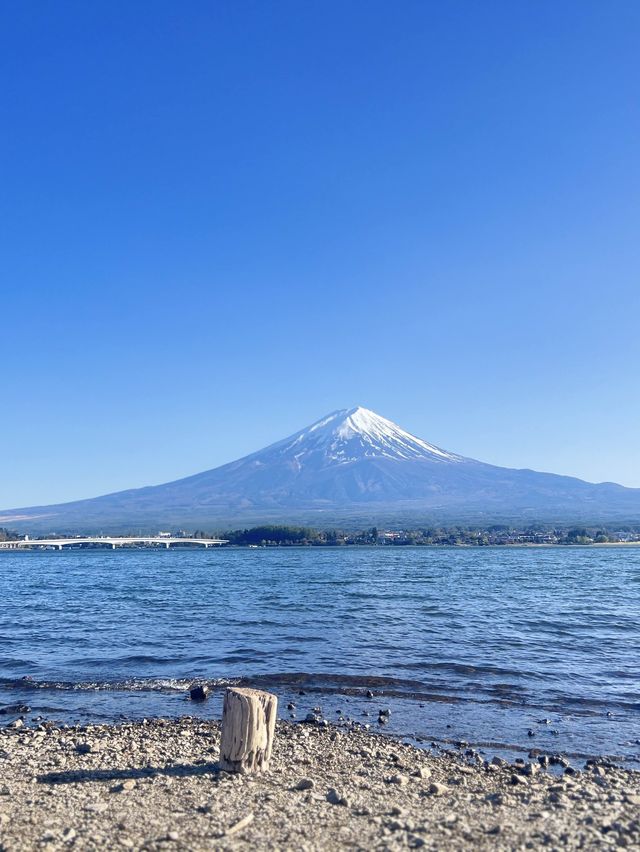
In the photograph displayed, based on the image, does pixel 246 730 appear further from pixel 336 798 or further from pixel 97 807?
pixel 97 807

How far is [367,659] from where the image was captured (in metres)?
18.6

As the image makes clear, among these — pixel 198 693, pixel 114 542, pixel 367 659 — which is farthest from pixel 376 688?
pixel 114 542

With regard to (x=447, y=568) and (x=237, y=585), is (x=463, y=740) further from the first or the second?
(x=447, y=568)

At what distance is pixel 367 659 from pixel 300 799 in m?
10.5

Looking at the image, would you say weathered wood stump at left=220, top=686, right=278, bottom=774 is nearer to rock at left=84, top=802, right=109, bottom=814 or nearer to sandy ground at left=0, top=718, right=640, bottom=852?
sandy ground at left=0, top=718, right=640, bottom=852

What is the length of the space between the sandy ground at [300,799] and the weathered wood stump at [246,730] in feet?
0.71

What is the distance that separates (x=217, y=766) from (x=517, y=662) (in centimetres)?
1124

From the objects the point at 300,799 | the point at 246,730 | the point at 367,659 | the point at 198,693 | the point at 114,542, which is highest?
the point at 246,730

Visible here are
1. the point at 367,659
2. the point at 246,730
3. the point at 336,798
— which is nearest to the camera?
the point at 336,798

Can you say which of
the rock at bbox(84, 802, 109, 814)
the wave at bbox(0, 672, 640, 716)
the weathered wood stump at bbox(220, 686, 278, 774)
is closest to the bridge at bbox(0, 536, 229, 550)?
the wave at bbox(0, 672, 640, 716)

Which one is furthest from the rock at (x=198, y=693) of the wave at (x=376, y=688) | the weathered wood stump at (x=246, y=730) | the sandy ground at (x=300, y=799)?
the weathered wood stump at (x=246, y=730)

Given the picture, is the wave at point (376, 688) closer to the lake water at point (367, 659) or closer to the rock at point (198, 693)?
the lake water at point (367, 659)

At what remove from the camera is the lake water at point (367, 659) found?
13.3 meters

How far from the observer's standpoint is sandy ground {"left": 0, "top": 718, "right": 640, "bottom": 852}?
23.3 ft
